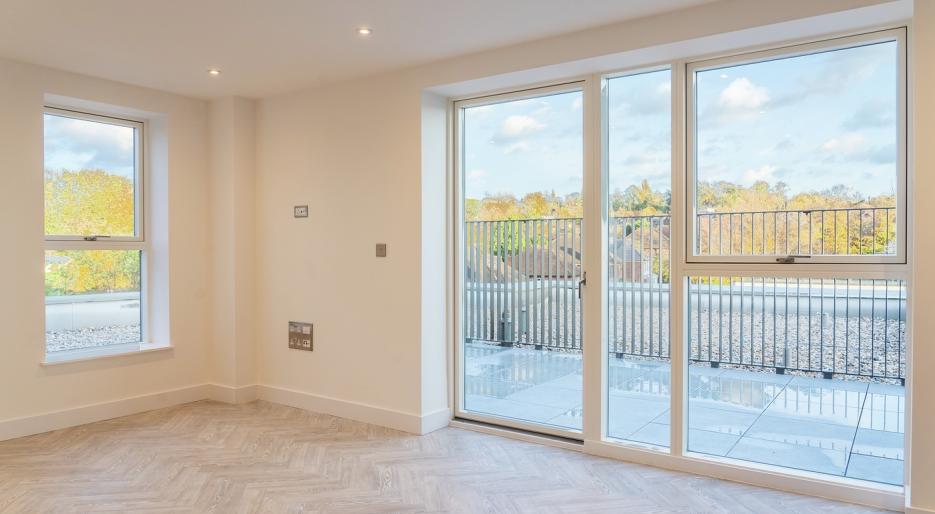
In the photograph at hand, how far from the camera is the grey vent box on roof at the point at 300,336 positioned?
16.3 feet

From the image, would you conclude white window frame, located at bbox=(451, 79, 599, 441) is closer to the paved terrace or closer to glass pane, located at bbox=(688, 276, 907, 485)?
the paved terrace

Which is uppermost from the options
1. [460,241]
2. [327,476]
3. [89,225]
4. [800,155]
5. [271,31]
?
[271,31]

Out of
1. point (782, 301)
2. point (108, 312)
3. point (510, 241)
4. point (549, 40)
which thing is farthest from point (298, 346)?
point (782, 301)

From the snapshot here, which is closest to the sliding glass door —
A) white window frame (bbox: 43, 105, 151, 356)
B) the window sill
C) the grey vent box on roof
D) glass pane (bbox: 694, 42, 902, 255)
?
glass pane (bbox: 694, 42, 902, 255)

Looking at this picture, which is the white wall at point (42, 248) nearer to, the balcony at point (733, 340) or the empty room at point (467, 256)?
the empty room at point (467, 256)

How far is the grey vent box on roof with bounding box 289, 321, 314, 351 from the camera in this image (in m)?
4.98

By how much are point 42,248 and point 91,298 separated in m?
0.60

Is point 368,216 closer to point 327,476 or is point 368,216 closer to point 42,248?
point 327,476

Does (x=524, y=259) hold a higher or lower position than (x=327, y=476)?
higher

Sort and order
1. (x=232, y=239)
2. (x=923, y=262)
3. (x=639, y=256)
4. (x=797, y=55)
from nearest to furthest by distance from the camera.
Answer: (x=923, y=262) → (x=797, y=55) → (x=639, y=256) → (x=232, y=239)

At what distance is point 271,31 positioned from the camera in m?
3.60

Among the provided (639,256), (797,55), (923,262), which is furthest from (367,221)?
(923,262)

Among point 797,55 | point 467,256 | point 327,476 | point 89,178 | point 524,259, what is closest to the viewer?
point 797,55

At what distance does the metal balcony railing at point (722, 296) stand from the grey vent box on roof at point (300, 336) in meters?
1.50
